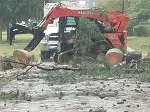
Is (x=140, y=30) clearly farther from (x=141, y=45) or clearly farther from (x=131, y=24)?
(x=141, y=45)

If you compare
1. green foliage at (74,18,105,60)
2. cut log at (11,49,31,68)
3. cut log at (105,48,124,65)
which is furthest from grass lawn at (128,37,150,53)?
cut log at (11,49,31,68)

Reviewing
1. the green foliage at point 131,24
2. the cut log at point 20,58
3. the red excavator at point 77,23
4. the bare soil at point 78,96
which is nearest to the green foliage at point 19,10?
the green foliage at point 131,24

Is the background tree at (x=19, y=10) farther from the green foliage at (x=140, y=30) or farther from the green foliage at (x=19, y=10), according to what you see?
the green foliage at (x=140, y=30)

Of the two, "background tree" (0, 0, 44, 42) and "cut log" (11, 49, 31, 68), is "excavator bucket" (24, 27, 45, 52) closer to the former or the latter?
"cut log" (11, 49, 31, 68)

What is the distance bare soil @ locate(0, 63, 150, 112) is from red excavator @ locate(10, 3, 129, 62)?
255 inches

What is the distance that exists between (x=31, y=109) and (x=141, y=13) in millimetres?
45405

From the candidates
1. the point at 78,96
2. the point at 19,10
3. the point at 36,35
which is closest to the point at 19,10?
the point at 19,10

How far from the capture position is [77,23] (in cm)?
2450

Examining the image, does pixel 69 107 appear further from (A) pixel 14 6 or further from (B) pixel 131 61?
(A) pixel 14 6

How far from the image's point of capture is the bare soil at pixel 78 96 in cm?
1184

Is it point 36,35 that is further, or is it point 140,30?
point 140,30

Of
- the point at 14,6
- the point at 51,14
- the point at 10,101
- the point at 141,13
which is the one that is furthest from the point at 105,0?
the point at 10,101

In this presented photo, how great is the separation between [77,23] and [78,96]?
11095 mm

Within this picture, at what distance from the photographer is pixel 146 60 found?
2172cm
